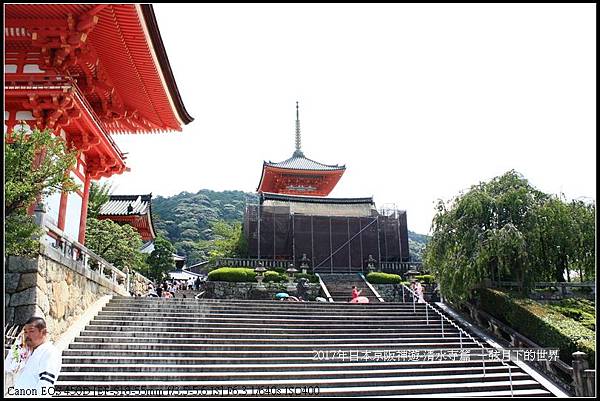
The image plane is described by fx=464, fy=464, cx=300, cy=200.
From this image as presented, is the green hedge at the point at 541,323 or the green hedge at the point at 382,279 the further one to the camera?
the green hedge at the point at 382,279

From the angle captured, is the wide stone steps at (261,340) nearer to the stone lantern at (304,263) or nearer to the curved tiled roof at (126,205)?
the stone lantern at (304,263)

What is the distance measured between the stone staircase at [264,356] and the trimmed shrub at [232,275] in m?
7.40

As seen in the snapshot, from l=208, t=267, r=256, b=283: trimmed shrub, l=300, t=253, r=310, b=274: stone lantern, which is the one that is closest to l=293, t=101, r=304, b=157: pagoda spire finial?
l=300, t=253, r=310, b=274: stone lantern

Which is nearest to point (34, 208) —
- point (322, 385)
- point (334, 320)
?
point (322, 385)

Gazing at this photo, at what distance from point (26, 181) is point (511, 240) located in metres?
12.5

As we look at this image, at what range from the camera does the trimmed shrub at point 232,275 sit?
70.1ft

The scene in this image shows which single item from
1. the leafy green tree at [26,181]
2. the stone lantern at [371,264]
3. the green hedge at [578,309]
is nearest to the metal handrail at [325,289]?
the stone lantern at [371,264]

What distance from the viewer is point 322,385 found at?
892 cm

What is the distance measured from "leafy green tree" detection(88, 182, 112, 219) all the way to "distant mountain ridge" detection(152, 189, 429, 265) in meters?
24.1

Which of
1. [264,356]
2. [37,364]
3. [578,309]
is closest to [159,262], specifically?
[264,356]

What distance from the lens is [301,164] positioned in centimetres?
4206

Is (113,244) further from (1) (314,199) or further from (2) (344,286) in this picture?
(1) (314,199)

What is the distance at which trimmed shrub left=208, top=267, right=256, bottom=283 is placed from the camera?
70.1ft

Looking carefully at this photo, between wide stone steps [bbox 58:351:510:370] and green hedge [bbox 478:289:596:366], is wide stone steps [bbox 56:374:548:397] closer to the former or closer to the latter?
wide stone steps [bbox 58:351:510:370]
